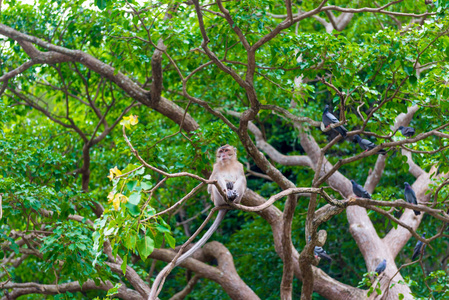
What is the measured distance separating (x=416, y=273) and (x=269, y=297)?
8.70 feet

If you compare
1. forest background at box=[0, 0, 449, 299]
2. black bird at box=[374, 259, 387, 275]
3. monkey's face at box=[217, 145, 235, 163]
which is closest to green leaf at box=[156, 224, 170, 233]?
forest background at box=[0, 0, 449, 299]

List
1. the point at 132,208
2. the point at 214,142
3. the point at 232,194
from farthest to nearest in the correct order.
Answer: the point at 214,142 → the point at 232,194 → the point at 132,208

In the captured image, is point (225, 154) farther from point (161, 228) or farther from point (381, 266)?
point (381, 266)

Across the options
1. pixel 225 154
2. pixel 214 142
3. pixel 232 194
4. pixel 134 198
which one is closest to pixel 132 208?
pixel 134 198

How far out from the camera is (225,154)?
5598 mm

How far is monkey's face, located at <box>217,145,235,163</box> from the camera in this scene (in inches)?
220

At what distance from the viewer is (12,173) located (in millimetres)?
6039

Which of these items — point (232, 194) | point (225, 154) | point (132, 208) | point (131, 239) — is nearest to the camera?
point (132, 208)

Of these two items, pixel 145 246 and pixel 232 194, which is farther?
pixel 232 194

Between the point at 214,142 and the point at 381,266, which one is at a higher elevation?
the point at 214,142

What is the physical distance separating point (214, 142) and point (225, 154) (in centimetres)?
49

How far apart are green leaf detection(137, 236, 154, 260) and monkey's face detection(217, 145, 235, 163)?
273 centimetres

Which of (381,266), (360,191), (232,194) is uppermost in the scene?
(232,194)

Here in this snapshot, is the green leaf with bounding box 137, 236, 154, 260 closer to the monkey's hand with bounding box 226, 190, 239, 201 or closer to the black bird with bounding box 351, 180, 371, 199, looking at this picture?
the monkey's hand with bounding box 226, 190, 239, 201
